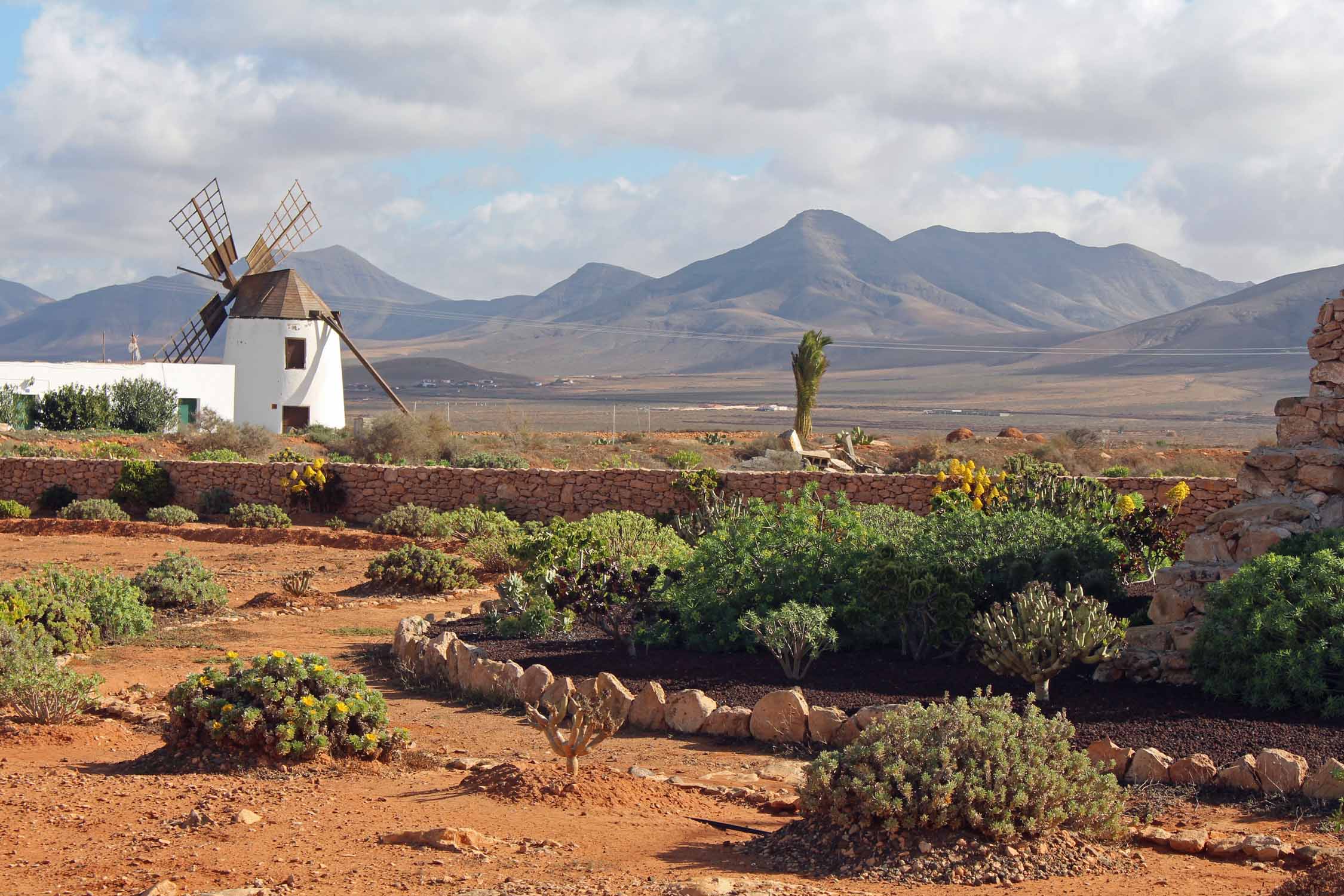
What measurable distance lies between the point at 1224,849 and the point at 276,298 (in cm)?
4123

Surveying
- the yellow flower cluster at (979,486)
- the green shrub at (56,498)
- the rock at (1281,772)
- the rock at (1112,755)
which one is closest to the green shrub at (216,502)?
the green shrub at (56,498)

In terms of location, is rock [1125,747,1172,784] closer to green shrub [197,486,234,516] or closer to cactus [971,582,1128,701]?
cactus [971,582,1128,701]

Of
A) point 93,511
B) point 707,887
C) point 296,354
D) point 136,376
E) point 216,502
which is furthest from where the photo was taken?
point 296,354

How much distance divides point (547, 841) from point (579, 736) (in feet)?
3.18

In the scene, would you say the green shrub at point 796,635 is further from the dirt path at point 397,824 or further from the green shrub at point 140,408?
the green shrub at point 140,408

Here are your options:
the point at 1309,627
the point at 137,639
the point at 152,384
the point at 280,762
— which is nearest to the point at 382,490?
the point at 137,639

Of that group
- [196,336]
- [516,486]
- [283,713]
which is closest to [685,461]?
[516,486]

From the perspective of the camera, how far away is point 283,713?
7.39 meters

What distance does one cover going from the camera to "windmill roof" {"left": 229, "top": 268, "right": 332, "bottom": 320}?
43.2m

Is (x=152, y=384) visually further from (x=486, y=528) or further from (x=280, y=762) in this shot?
(x=280, y=762)

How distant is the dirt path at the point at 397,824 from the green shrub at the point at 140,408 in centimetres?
3345

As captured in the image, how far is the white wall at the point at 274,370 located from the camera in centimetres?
4297

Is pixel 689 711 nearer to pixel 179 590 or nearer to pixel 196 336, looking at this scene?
pixel 179 590

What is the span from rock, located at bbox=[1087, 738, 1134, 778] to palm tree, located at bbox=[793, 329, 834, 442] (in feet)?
88.3
